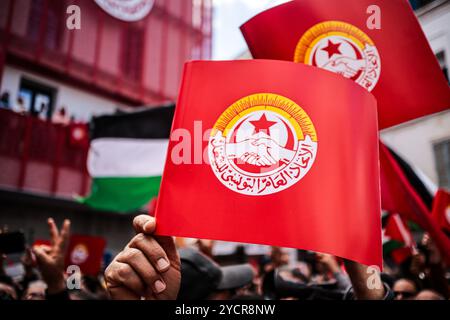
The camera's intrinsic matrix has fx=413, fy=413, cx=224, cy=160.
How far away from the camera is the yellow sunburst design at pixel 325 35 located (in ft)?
6.13

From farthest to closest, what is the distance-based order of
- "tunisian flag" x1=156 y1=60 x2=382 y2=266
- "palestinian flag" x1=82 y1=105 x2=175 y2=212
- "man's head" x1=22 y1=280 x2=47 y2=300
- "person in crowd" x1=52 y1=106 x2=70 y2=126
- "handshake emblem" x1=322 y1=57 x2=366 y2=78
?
"person in crowd" x1=52 y1=106 x2=70 y2=126
"palestinian flag" x1=82 y1=105 x2=175 y2=212
"man's head" x1=22 y1=280 x2=47 y2=300
"handshake emblem" x1=322 y1=57 x2=366 y2=78
"tunisian flag" x1=156 y1=60 x2=382 y2=266

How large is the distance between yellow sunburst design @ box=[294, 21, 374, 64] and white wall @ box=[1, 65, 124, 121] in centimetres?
994

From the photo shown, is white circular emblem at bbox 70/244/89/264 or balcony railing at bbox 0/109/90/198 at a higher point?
balcony railing at bbox 0/109/90/198

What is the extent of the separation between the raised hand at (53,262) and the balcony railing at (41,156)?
794cm

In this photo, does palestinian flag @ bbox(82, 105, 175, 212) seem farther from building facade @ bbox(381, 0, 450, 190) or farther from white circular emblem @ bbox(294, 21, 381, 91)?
white circular emblem @ bbox(294, 21, 381, 91)

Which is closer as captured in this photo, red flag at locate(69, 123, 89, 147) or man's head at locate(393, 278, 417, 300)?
man's head at locate(393, 278, 417, 300)

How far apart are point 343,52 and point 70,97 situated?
10959 millimetres

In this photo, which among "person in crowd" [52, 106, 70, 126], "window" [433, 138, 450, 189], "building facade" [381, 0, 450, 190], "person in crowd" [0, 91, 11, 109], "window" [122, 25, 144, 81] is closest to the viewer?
"building facade" [381, 0, 450, 190]

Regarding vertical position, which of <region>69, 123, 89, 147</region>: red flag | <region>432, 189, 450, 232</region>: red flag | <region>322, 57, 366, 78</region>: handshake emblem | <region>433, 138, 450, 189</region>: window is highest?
<region>69, 123, 89, 147</region>: red flag

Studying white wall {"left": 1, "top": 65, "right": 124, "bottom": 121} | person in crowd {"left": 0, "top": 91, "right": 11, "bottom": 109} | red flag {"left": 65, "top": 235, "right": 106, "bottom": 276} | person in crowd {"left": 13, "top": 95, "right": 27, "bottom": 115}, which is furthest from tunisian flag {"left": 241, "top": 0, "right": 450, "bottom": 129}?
white wall {"left": 1, "top": 65, "right": 124, "bottom": 121}

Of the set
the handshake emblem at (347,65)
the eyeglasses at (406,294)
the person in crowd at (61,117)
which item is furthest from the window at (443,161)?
the person in crowd at (61,117)

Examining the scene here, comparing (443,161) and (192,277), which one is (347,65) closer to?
(192,277)

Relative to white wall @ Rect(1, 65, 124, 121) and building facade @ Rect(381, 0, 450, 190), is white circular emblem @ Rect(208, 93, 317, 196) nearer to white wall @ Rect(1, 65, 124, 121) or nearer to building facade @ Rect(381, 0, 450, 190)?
building facade @ Rect(381, 0, 450, 190)

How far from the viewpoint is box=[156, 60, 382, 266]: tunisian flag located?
1.17 meters
